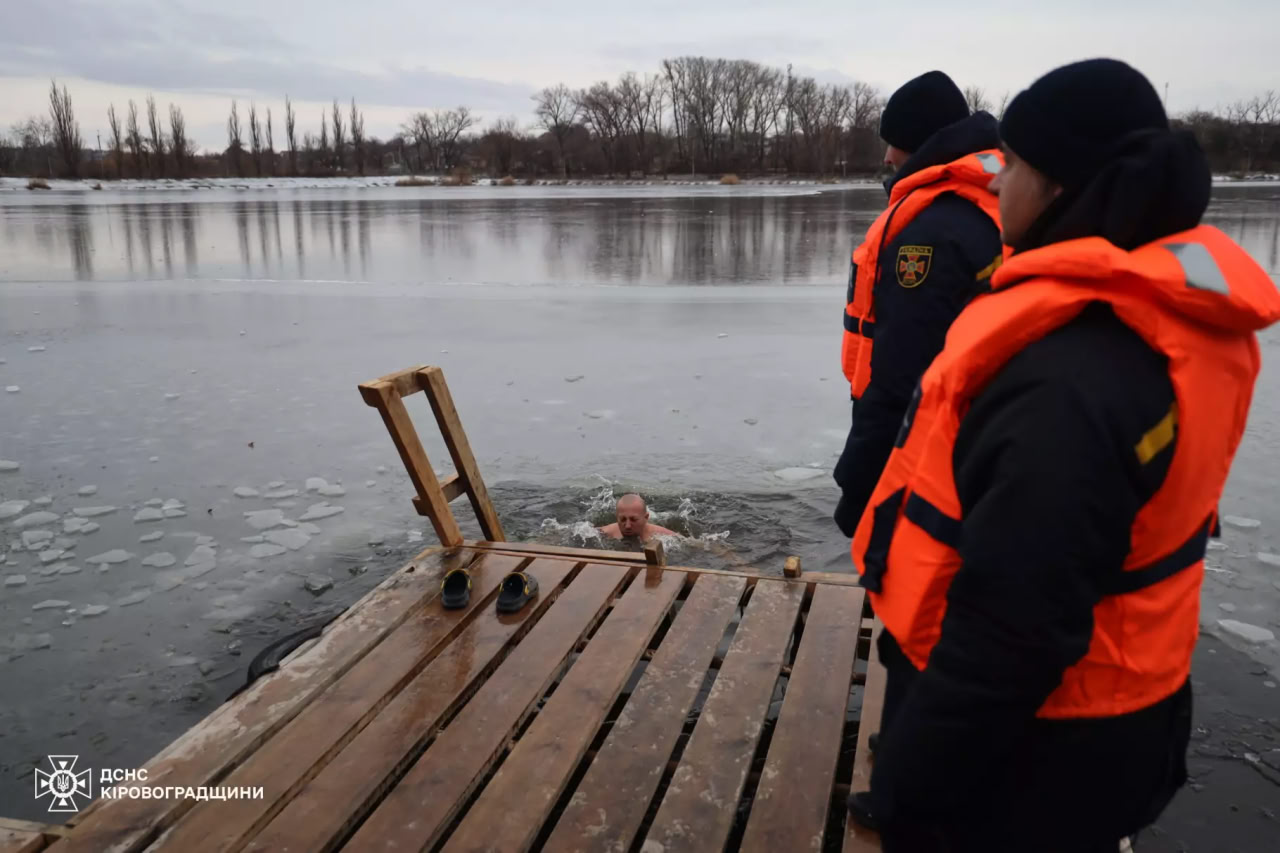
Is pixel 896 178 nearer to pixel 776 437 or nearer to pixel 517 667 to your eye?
pixel 517 667

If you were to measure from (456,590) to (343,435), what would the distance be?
3451mm

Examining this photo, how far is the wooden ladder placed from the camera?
4.20 metres

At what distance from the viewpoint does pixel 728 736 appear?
2.93 m

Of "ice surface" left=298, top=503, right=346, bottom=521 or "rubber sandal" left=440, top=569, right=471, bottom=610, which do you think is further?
"ice surface" left=298, top=503, right=346, bottom=521

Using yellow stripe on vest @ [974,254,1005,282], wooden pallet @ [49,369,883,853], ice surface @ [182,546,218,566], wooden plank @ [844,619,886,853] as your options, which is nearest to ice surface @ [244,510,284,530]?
ice surface @ [182,546,218,566]

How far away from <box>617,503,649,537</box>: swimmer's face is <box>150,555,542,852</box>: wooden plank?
109cm

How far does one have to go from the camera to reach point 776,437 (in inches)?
272

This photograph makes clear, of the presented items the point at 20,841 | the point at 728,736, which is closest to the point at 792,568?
the point at 728,736

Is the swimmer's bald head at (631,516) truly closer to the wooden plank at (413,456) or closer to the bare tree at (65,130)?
the wooden plank at (413,456)

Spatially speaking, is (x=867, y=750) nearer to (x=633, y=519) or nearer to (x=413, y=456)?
(x=413, y=456)

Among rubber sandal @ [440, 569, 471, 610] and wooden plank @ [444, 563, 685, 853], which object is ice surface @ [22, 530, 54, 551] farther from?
wooden plank @ [444, 563, 685, 853]

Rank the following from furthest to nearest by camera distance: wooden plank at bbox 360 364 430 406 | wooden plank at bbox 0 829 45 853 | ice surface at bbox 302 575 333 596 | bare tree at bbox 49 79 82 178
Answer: bare tree at bbox 49 79 82 178 < ice surface at bbox 302 575 333 596 < wooden plank at bbox 360 364 430 406 < wooden plank at bbox 0 829 45 853

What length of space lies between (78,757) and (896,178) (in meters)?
3.33

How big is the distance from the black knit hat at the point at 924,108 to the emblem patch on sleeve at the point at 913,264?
17.8 inches
